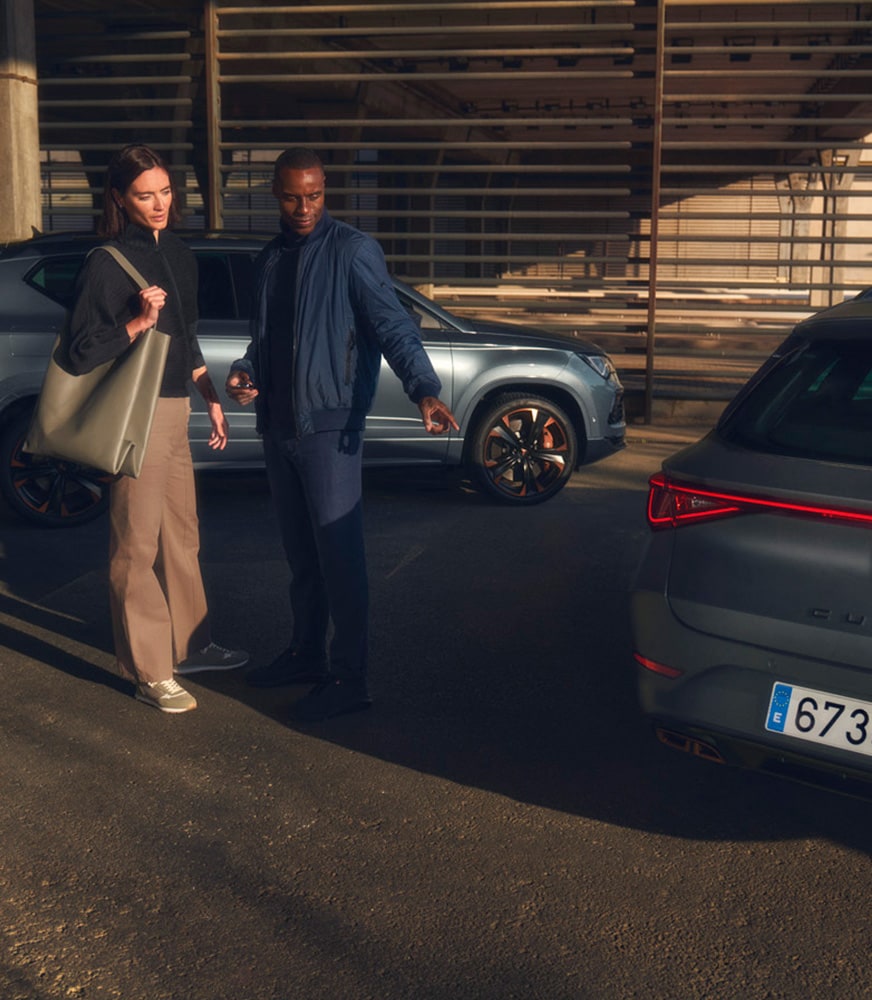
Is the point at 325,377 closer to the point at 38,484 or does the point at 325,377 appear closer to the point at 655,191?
the point at 38,484

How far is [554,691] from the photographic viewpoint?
5.28 meters

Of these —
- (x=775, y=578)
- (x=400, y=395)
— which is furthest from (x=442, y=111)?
(x=775, y=578)

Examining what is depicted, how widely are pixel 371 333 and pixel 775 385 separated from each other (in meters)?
1.48

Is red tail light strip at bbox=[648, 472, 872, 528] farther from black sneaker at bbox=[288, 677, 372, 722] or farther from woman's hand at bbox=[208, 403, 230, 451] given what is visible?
woman's hand at bbox=[208, 403, 230, 451]

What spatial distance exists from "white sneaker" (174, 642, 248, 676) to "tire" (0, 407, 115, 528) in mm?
2885

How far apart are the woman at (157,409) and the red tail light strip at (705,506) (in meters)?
1.83

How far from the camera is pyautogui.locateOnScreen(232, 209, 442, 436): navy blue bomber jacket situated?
4.63m

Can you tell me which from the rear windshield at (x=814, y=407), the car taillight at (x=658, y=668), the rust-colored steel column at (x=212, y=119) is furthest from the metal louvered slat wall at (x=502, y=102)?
the car taillight at (x=658, y=668)

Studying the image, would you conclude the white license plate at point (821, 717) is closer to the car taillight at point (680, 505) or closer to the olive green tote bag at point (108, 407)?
the car taillight at point (680, 505)

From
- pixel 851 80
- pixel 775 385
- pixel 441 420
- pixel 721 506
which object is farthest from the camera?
pixel 851 80

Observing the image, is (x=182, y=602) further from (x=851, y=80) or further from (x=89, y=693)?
(x=851, y=80)

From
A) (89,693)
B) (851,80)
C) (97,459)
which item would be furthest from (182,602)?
(851,80)

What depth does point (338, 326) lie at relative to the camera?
4656 millimetres

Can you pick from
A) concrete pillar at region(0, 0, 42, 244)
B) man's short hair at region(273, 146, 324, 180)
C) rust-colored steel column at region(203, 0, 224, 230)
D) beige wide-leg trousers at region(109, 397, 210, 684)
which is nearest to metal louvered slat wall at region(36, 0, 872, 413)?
rust-colored steel column at region(203, 0, 224, 230)
